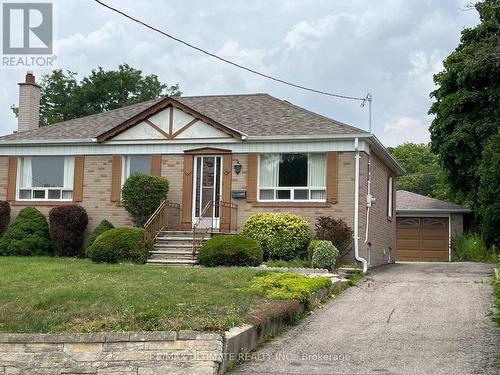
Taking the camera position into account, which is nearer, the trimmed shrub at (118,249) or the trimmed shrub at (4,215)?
the trimmed shrub at (118,249)

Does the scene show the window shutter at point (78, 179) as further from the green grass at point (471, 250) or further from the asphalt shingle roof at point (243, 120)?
the green grass at point (471, 250)

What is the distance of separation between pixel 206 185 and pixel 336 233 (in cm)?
442

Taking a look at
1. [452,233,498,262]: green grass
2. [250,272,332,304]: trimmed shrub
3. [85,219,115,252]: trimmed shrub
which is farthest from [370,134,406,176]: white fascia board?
[85,219,115,252]: trimmed shrub

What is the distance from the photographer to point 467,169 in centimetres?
2578

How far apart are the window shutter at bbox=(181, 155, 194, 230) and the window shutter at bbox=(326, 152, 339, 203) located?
4150 millimetres

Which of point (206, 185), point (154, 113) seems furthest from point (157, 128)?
point (206, 185)

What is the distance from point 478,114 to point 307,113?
8297mm

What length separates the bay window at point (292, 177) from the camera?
756 inches

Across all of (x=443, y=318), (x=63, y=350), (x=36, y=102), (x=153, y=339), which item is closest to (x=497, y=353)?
(x=443, y=318)

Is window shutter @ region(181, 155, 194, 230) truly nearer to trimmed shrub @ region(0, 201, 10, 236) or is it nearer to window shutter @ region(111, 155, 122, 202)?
window shutter @ region(111, 155, 122, 202)

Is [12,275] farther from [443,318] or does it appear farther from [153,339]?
[443,318]

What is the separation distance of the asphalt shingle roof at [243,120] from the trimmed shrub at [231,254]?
4.03 meters

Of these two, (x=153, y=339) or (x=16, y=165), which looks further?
(x=16, y=165)

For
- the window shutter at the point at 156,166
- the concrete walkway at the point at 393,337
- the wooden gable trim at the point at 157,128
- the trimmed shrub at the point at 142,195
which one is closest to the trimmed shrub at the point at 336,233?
the concrete walkway at the point at 393,337
